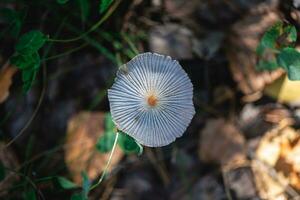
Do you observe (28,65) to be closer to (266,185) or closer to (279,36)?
(279,36)

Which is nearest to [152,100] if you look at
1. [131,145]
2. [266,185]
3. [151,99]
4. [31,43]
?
[151,99]

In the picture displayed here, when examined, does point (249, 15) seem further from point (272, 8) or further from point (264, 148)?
point (264, 148)

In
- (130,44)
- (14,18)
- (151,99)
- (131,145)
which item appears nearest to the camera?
(151,99)

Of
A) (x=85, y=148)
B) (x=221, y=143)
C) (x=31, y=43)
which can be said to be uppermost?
(x=31, y=43)

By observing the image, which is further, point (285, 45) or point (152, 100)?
point (285, 45)

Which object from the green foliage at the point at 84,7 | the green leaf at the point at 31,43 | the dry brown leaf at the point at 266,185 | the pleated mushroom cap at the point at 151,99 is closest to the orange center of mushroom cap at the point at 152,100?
the pleated mushroom cap at the point at 151,99

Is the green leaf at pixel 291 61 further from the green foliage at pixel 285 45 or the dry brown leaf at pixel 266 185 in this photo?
the dry brown leaf at pixel 266 185

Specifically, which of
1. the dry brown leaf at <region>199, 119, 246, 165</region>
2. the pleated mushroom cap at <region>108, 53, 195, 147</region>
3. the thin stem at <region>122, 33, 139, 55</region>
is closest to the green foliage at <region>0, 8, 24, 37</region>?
the thin stem at <region>122, 33, 139, 55</region>
